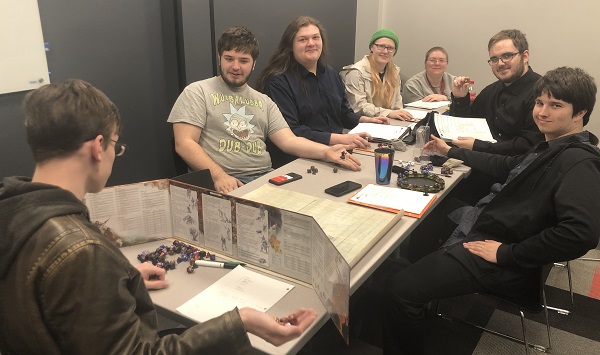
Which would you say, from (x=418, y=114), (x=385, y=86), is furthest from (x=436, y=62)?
(x=418, y=114)

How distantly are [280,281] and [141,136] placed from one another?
2146 mm

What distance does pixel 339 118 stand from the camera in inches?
125

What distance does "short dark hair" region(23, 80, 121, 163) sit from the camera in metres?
0.88

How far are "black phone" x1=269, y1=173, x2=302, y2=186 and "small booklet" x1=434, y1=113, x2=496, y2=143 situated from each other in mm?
975

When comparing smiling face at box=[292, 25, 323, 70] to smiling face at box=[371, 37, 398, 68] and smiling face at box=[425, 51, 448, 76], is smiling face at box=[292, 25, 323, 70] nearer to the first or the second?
smiling face at box=[371, 37, 398, 68]

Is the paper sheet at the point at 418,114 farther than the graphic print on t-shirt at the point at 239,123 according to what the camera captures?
Yes

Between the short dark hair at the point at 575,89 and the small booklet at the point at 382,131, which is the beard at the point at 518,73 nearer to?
the small booklet at the point at 382,131

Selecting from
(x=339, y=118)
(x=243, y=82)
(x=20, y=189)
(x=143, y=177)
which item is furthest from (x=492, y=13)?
(x=20, y=189)

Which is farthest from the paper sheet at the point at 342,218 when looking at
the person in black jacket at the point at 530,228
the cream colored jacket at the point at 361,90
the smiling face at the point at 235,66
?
the cream colored jacket at the point at 361,90

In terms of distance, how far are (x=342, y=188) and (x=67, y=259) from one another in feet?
4.01

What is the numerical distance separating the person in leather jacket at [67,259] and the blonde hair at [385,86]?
9.19 feet

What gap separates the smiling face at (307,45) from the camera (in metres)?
2.76

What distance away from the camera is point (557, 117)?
1.86 m

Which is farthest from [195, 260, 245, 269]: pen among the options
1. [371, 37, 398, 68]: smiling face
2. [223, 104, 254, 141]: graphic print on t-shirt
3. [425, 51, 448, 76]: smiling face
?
[425, 51, 448, 76]: smiling face
